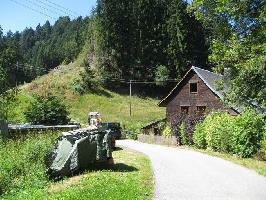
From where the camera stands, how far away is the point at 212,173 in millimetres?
20062

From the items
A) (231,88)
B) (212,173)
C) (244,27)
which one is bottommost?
(212,173)

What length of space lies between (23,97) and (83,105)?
9.63m

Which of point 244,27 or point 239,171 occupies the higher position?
point 244,27

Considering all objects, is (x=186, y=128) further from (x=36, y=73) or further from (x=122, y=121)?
(x=36, y=73)

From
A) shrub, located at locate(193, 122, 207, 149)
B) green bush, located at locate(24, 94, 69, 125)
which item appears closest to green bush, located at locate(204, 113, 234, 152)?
shrub, located at locate(193, 122, 207, 149)

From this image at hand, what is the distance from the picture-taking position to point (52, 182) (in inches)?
679

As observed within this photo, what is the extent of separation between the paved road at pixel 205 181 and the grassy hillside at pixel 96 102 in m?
39.7

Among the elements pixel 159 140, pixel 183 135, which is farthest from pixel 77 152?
pixel 159 140

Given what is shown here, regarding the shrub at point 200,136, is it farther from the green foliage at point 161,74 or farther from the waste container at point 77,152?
the green foliage at point 161,74

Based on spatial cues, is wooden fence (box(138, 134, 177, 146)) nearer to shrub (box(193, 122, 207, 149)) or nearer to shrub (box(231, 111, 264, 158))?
shrub (box(193, 122, 207, 149))

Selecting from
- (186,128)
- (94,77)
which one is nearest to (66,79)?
(94,77)

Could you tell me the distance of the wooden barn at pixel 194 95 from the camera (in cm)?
4653

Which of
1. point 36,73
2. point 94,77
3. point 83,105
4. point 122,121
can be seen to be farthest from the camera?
point 36,73

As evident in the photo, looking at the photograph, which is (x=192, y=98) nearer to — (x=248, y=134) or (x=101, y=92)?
(x=248, y=134)
